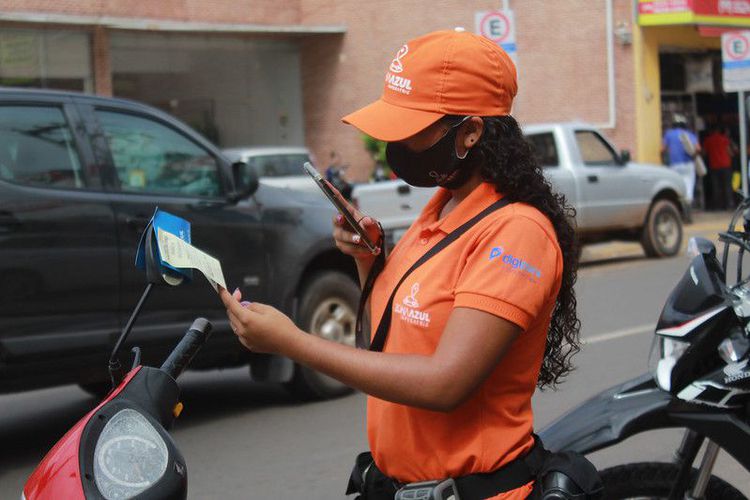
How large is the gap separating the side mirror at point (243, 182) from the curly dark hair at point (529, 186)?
4.56m

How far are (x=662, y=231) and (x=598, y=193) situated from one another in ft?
5.17

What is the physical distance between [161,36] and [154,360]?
64.7 ft

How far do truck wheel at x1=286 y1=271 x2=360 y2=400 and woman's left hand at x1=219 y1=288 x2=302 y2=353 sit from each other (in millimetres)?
5145

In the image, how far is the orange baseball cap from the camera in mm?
2232

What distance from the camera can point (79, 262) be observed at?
600 cm

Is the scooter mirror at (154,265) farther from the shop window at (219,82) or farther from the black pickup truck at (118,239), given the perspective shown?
the shop window at (219,82)

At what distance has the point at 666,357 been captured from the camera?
10.3ft

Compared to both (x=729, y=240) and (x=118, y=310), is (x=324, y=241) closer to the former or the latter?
(x=118, y=310)

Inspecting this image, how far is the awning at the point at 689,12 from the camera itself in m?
22.7

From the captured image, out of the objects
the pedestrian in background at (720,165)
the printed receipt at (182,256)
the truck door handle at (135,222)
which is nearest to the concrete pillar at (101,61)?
the pedestrian in background at (720,165)

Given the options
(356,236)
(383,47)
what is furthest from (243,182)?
(383,47)

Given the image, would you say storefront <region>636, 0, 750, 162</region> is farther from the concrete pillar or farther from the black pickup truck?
the black pickup truck

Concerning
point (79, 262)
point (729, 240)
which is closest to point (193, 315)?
point (79, 262)

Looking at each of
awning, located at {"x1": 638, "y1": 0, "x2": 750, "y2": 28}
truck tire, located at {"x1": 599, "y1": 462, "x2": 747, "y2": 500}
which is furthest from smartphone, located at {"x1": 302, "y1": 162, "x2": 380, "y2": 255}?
awning, located at {"x1": 638, "y1": 0, "x2": 750, "y2": 28}
